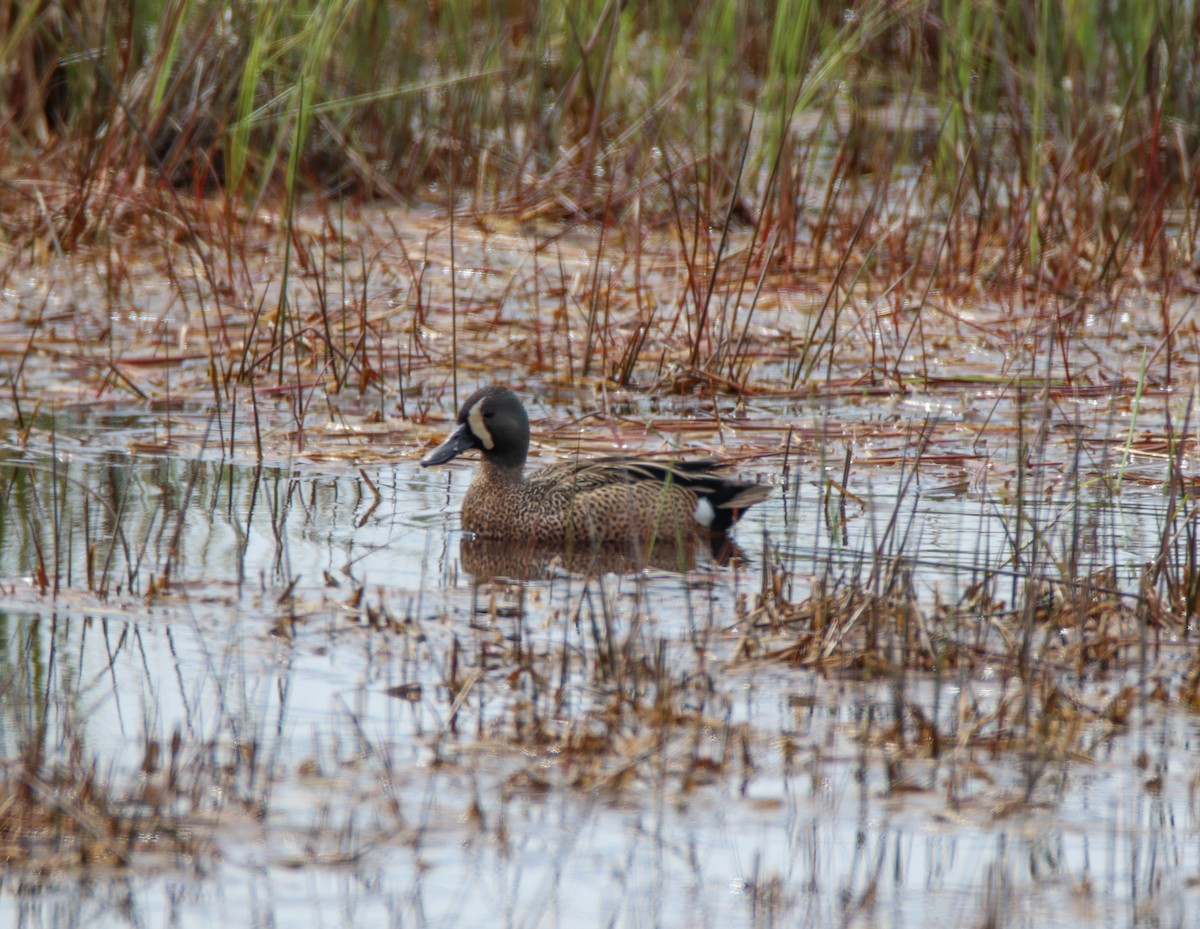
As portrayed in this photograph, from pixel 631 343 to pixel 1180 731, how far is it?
12.8 ft

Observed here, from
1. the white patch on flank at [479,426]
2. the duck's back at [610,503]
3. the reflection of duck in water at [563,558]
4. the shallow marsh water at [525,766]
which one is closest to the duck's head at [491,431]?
the white patch on flank at [479,426]

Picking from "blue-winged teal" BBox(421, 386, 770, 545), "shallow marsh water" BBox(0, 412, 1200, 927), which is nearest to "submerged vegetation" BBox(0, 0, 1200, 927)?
"shallow marsh water" BBox(0, 412, 1200, 927)

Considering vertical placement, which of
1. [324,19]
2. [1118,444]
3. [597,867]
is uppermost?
[324,19]

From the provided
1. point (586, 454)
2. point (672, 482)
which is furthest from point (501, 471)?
point (586, 454)

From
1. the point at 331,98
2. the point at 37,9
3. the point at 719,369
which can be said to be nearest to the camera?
the point at 719,369

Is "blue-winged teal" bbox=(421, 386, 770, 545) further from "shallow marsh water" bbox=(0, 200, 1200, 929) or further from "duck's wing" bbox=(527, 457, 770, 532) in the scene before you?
"shallow marsh water" bbox=(0, 200, 1200, 929)

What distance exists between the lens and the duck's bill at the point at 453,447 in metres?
6.39

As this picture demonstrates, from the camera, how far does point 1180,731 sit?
408 cm

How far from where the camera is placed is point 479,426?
20.9 ft

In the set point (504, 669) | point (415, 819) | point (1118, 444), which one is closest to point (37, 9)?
point (1118, 444)

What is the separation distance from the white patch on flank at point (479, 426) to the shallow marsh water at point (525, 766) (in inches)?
40.2

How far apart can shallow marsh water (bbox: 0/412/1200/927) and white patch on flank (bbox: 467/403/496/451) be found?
1.02 metres

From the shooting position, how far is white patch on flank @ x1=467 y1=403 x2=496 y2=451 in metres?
6.37

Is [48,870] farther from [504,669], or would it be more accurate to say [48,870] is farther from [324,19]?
[324,19]
